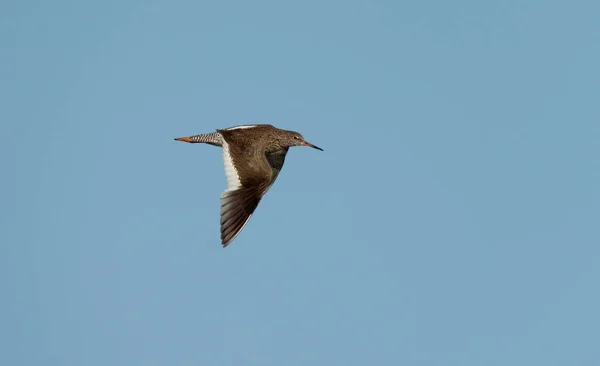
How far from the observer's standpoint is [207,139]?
133 ft

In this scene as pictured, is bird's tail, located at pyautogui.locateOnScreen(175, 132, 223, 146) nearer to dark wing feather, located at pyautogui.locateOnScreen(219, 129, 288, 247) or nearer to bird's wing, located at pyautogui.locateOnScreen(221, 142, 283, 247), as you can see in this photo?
dark wing feather, located at pyautogui.locateOnScreen(219, 129, 288, 247)

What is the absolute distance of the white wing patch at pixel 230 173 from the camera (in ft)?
123

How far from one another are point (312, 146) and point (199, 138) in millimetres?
4481

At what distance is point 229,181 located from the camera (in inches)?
1483

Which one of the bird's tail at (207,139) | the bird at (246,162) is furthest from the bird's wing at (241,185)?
the bird's tail at (207,139)

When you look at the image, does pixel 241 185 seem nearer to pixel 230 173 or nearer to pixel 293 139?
pixel 230 173

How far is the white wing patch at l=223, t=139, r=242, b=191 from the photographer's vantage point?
37406mm

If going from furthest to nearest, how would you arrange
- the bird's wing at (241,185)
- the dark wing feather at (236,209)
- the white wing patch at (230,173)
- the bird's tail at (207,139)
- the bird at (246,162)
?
the bird's tail at (207,139) → the white wing patch at (230,173) → the bird at (246,162) → the bird's wing at (241,185) → the dark wing feather at (236,209)

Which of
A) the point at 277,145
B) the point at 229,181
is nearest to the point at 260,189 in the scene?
the point at 229,181

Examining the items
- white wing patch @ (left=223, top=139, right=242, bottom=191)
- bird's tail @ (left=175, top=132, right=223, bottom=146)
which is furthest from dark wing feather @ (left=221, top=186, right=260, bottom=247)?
bird's tail @ (left=175, top=132, right=223, bottom=146)

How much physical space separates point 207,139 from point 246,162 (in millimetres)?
2953

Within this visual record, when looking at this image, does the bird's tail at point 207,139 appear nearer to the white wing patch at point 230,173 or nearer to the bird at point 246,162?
the bird at point 246,162

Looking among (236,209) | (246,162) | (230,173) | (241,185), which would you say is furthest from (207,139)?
(236,209)

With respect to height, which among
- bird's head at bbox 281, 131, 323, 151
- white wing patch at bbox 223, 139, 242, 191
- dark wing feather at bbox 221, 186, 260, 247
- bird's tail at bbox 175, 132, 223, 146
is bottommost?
dark wing feather at bbox 221, 186, 260, 247
